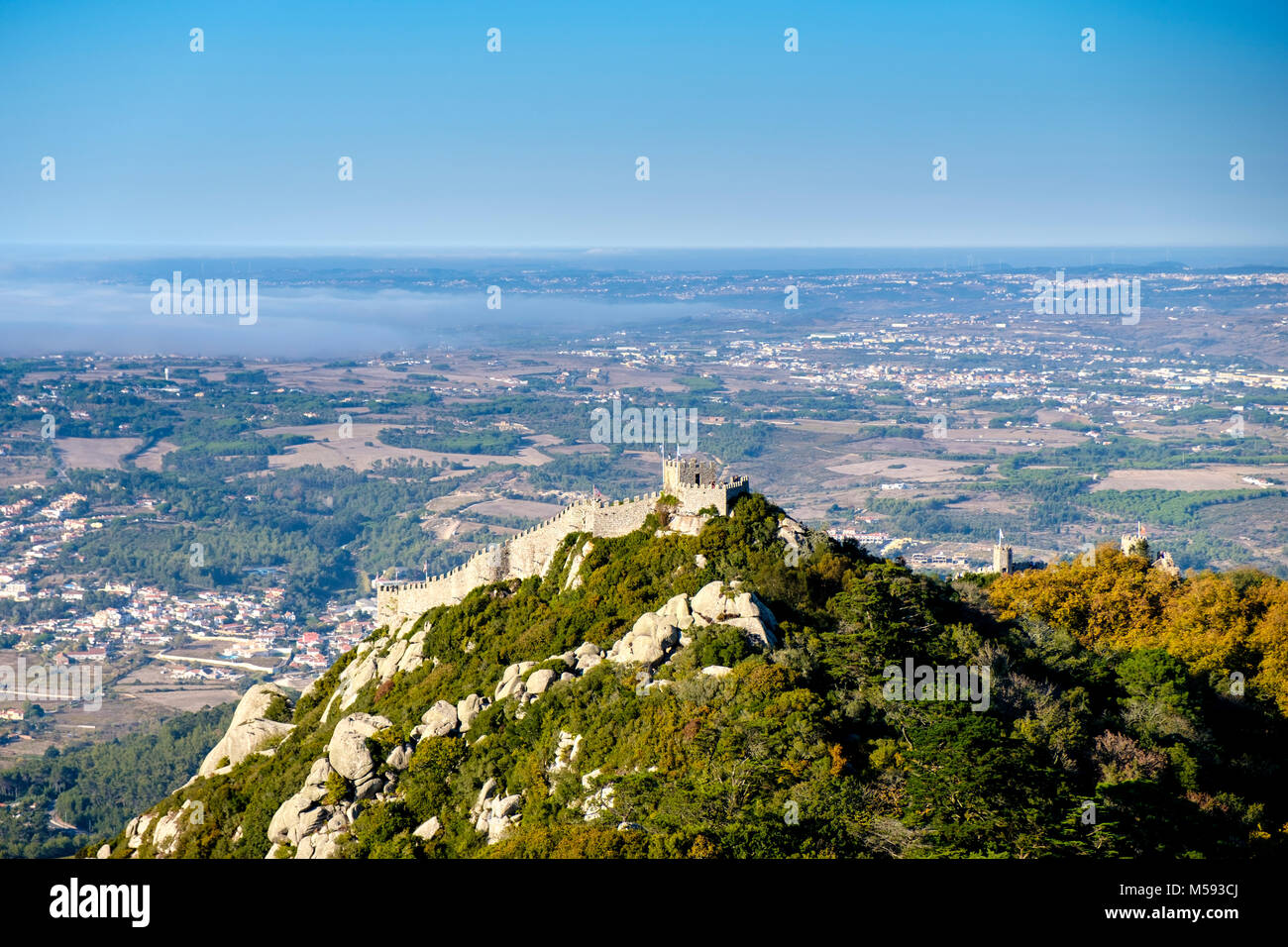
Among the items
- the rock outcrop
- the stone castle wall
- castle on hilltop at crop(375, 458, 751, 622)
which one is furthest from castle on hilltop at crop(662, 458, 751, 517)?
the rock outcrop

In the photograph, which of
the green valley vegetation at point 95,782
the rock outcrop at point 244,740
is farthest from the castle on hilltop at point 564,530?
the green valley vegetation at point 95,782

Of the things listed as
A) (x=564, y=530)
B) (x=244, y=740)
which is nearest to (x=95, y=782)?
(x=244, y=740)

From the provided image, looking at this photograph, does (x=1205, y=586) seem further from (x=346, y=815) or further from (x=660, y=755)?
(x=346, y=815)

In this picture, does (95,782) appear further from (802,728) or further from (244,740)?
(802,728)

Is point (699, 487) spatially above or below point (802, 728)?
above

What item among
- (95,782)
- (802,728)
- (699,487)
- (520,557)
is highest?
(699,487)

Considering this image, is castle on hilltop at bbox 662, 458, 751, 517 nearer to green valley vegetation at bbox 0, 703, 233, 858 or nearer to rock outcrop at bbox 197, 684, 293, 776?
rock outcrop at bbox 197, 684, 293, 776

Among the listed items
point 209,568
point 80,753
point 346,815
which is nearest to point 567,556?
point 346,815
